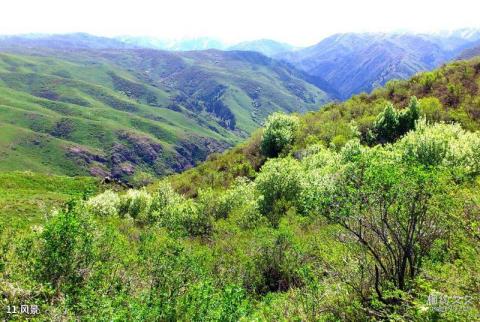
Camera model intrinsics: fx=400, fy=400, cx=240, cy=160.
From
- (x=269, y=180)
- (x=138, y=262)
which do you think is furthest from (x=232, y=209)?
(x=138, y=262)

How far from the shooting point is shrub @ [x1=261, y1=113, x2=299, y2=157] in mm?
109250

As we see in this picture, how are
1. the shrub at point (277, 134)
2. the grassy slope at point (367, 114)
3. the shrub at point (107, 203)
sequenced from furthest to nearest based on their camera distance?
1. the shrub at point (277, 134)
2. the grassy slope at point (367, 114)
3. the shrub at point (107, 203)

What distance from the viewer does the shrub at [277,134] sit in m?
109

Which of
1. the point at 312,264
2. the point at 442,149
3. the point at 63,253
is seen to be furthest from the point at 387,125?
the point at 63,253

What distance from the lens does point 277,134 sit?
10962cm

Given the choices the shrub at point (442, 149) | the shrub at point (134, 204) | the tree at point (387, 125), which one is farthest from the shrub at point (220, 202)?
the tree at point (387, 125)

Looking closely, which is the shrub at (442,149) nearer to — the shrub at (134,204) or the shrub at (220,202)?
the shrub at (220,202)

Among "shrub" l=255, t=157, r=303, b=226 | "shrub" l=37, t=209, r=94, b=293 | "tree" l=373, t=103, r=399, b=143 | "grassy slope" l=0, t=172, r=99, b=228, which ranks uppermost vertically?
"tree" l=373, t=103, r=399, b=143

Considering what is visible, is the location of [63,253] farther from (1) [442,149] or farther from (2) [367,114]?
(2) [367,114]

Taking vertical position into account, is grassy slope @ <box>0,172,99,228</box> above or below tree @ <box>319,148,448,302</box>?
below

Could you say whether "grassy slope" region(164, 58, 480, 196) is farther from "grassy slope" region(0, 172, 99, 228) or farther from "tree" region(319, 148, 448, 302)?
"tree" region(319, 148, 448, 302)

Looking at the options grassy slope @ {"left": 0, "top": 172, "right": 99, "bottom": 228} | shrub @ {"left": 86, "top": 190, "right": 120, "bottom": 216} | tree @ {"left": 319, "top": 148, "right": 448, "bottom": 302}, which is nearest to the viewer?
tree @ {"left": 319, "top": 148, "right": 448, "bottom": 302}

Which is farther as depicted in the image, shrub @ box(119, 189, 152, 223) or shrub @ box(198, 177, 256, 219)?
shrub @ box(119, 189, 152, 223)

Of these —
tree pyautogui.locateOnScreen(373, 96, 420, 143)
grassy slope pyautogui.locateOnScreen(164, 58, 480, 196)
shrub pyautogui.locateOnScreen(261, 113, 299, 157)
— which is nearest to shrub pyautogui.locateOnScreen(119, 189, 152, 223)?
grassy slope pyautogui.locateOnScreen(164, 58, 480, 196)
